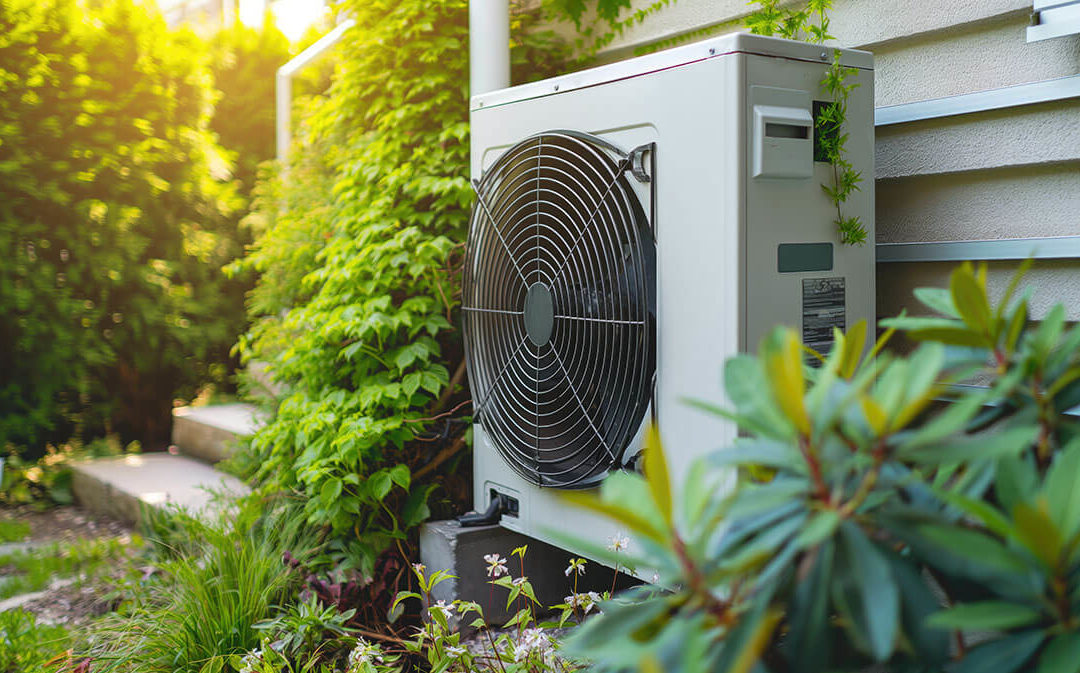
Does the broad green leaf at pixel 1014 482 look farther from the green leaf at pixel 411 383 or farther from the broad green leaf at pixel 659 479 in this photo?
the green leaf at pixel 411 383

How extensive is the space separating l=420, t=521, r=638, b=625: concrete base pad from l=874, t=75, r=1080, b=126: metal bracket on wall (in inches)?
50.3

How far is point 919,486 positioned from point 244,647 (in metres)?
1.73

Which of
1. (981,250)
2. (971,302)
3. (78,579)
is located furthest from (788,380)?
(78,579)

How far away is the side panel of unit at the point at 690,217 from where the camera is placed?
153 centimetres

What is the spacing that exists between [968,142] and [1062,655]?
122 centimetres

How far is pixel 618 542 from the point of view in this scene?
5.42ft

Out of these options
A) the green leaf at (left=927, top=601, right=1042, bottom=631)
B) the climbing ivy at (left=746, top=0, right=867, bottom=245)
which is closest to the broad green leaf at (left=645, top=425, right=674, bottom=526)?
the green leaf at (left=927, top=601, right=1042, bottom=631)

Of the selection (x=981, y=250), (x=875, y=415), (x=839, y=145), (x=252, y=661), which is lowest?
(x=252, y=661)

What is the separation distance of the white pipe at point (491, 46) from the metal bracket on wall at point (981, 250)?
3.69 feet

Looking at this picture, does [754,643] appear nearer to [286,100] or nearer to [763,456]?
[763,456]

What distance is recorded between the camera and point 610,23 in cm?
248

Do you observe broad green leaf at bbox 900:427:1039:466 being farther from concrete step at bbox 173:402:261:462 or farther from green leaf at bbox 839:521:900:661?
concrete step at bbox 173:402:261:462

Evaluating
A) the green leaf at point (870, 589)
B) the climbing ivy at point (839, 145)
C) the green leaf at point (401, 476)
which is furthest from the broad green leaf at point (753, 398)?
the green leaf at point (401, 476)

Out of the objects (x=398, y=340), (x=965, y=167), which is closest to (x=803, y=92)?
(x=965, y=167)
